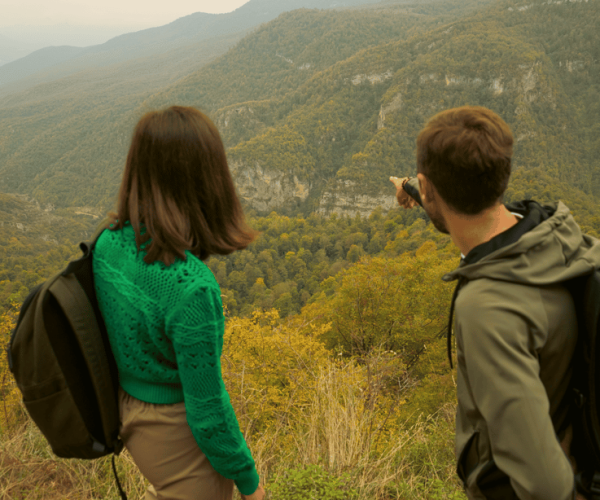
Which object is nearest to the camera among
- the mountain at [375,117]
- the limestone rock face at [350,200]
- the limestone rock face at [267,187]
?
the limestone rock face at [350,200]

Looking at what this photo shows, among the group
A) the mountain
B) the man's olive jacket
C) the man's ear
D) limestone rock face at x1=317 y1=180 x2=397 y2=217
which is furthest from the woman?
limestone rock face at x1=317 y1=180 x2=397 y2=217

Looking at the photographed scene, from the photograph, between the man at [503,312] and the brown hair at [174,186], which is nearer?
the man at [503,312]

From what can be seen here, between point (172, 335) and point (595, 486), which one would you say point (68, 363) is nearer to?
point (172, 335)

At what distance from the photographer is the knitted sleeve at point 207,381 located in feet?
3.74

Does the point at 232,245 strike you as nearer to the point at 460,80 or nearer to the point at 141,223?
the point at 141,223

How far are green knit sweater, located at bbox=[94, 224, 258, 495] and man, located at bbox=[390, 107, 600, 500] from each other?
73 centimetres

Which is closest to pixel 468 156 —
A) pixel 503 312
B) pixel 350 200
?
pixel 503 312

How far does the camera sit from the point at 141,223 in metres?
1.23

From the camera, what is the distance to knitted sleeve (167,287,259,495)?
44.9 inches

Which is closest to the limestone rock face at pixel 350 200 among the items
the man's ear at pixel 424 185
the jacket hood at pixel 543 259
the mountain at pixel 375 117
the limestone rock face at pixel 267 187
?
the mountain at pixel 375 117

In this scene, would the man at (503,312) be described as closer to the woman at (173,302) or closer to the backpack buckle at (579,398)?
the backpack buckle at (579,398)

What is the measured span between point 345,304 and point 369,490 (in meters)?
13.1

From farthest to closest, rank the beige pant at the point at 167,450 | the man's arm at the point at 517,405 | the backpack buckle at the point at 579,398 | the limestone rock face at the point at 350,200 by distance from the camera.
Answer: the limestone rock face at the point at 350,200, the beige pant at the point at 167,450, the backpack buckle at the point at 579,398, the man's arm at the point at 517,405

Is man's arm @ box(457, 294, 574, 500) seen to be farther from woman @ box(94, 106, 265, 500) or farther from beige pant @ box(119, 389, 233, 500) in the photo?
beige pant @ box(119, 389, 233, 500)
